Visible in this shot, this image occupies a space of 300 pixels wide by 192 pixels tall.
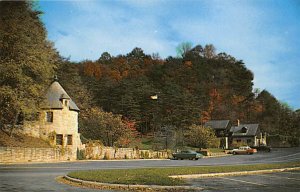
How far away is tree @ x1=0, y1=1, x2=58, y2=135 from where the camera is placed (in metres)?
38.2

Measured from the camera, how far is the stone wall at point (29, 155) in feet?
120

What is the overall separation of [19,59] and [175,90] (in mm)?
60100

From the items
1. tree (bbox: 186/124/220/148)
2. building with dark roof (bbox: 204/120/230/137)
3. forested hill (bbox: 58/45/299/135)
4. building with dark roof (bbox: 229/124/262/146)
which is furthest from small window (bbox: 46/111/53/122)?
building with dark roof (bbox: 229/124/262/146)

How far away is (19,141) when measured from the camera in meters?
43.5

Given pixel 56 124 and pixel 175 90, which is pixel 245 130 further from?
pixel 56 124

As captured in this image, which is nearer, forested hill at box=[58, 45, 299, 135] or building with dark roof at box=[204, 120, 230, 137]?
forested hill at box=[58, 45, 299, 135]

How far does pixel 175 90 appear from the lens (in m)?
96.1

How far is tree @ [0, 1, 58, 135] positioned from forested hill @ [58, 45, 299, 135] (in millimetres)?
27206

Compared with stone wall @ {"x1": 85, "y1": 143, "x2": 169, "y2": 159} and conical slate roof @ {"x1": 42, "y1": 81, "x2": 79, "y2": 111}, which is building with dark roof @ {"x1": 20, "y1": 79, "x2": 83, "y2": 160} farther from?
stone wall @ {"x1": 85, "y1": 143, "x2": 169, "y2": 159}

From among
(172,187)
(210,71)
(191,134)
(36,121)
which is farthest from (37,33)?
(210,71)

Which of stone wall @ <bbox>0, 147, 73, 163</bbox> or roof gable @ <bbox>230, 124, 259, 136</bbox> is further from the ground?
roof gable @ <bbox>230, 124, 259, 136</bbox>

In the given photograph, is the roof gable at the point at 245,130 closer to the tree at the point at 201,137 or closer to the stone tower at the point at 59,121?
the tree at the point at 201,137

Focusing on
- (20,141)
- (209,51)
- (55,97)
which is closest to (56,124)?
(55,97)

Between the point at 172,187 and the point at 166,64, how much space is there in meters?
Answer: 99.7
